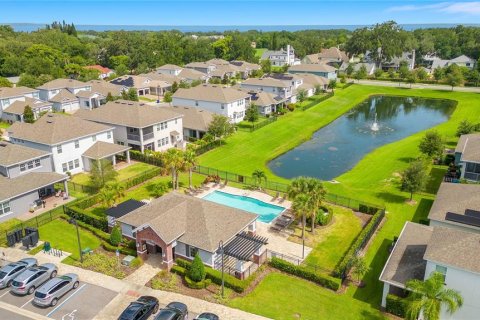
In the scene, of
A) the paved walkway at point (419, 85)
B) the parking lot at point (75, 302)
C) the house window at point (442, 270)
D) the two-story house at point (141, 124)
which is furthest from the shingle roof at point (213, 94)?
the paved walkway at point (419, 85)

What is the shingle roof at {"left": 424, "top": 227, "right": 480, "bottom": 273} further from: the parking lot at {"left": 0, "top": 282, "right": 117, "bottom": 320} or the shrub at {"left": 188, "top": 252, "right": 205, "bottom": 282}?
the parking lot at {"left": 0, "top": 282, "right": 117, "bottom": 320}

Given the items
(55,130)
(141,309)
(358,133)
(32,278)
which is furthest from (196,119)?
(141,309)

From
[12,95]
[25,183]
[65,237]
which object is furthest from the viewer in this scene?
[12,95]

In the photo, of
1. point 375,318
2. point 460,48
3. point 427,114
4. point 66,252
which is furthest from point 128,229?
point 460,48

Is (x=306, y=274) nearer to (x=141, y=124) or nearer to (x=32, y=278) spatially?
(x=32, y=278)

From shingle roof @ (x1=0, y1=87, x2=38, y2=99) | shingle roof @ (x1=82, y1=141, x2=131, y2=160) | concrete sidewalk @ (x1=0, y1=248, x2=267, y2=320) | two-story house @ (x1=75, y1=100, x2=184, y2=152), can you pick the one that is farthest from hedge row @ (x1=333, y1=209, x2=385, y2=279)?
shingle roof @ (x1=0, y1=87, x2=38, y2=99)

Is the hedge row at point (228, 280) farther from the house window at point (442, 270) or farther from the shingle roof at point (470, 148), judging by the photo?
the shingle roof at point (470, 148)

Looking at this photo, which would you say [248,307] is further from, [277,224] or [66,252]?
[66,252]
